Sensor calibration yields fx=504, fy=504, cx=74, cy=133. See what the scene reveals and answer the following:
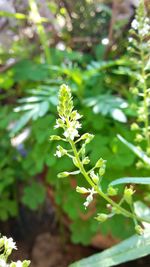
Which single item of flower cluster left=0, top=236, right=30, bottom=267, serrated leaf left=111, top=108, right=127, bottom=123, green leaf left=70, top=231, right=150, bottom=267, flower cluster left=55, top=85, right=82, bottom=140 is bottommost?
flower cluster left=0, top=236, right=30, bottom=267

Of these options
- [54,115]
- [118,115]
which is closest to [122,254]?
[118,115]

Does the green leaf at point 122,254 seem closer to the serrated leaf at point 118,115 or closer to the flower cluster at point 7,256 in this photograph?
the flower cluster at point 7,256

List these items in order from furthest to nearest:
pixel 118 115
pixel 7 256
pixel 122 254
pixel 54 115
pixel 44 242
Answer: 1. pixel 44 242
2. pixel 54 115
3. pixel 118 115
4. pixel 122 254
5. pixel 7 256

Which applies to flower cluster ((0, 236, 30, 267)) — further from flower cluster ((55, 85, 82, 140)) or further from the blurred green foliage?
the blurred green foliage

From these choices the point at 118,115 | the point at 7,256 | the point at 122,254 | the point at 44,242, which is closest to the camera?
the point at 7,256

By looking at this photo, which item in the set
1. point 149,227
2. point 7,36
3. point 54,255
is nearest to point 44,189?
point 54,255

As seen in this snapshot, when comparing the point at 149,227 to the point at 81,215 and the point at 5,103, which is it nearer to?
the point at 81,215

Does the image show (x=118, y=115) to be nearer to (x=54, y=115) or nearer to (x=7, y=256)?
(x=54, y=115)

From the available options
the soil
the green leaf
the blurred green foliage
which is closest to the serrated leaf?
the blurred green foliage

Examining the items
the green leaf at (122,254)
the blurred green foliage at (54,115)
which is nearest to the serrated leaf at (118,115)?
the blurred green foliage at (54,115)
